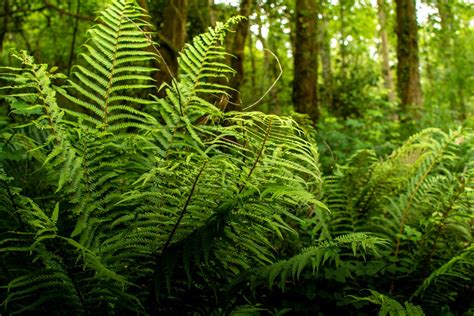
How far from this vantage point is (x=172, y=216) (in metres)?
1.77

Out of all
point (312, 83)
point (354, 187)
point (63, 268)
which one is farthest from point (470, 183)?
point (312, 83)

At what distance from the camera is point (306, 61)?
7.07m

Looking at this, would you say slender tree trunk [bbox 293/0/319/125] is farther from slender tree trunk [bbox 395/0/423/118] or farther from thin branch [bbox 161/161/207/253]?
thin branch [bbox 161/161/207/253]

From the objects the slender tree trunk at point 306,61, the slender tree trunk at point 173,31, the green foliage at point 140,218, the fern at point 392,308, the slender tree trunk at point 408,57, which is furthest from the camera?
the slender tree trunk at point 408,57

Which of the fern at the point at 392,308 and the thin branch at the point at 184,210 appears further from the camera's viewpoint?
the fern at the point at 392,308

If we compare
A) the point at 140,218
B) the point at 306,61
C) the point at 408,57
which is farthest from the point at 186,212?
the point at 408,57

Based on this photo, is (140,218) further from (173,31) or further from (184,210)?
(173,31)

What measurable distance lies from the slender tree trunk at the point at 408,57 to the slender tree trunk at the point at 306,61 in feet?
8.23

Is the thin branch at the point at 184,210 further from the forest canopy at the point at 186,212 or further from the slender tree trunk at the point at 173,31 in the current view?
the slender tree trunk at the point at 173,31

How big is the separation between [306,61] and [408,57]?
112 inches

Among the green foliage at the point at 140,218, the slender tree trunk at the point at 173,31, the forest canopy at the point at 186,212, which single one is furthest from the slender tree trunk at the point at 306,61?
the green foliage at the point at 140,218

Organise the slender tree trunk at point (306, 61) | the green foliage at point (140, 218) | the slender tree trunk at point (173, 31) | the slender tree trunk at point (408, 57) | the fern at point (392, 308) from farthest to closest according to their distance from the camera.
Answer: the slender tree trunk at point (408, 57)
the slender tree trunk at point (306, 61)
the slender tree trunk at point (173, 31)
the fern at point (392, 308)
the green foliage at point (140, 218)

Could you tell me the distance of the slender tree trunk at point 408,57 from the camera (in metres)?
8.83

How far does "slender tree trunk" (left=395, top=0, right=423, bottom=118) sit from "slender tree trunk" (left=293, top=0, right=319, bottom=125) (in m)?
2.51
